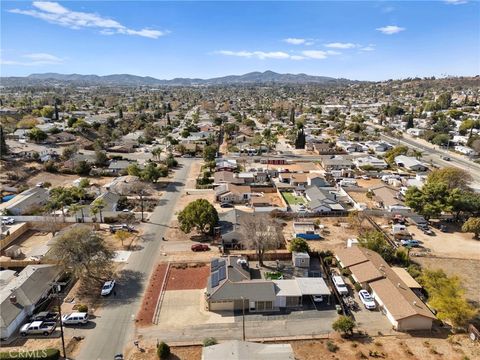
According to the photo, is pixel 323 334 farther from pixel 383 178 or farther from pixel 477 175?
pixel 477 175

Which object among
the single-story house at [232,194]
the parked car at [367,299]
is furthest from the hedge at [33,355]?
the single-story house at [232,194]

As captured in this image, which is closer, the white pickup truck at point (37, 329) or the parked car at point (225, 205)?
the white pickup truck at point (37, 329)

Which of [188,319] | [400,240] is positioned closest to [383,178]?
[400,240]

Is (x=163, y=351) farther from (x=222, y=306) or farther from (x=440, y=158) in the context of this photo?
(x=440, y=158)

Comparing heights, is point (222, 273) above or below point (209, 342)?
above

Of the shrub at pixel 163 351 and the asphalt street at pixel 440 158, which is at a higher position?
the asphalt street at pixel 440 158

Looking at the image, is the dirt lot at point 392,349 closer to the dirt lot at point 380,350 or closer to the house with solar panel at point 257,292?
the dirt lot at point 380,350

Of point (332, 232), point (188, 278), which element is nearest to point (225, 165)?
point (332, 232)
